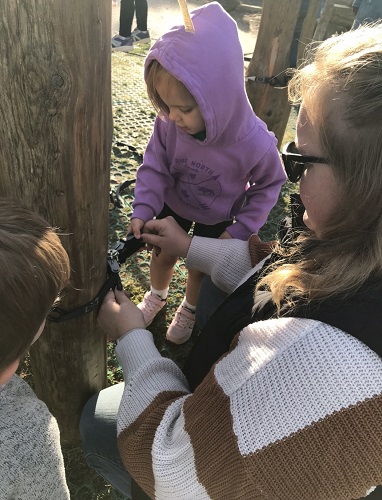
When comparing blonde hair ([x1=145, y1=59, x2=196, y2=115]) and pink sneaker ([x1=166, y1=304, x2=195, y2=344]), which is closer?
blonde hair ([x1=145, y1=59, x2=196, y2=115])

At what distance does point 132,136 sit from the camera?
3.89m

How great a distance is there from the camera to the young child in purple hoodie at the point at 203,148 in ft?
4.91

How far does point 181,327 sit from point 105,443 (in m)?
0.92

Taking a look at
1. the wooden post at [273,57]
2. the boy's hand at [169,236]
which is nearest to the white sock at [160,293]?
the boy's hand at [169,236]

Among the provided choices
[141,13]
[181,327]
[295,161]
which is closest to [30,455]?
[295,161]

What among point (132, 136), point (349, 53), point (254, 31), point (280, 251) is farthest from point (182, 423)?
point (254, 31)

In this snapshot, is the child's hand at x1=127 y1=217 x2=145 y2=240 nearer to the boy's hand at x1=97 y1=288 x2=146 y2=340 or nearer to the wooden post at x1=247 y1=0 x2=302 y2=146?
the boy's hand at x1=97 y1=288 x2=146 y2=340

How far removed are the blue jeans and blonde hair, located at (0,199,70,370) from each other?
70 centimetres

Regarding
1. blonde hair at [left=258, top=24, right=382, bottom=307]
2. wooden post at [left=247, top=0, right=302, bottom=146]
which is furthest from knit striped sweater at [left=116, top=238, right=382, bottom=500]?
wooden post at [left=247, top=0, right=302, bottom=146]

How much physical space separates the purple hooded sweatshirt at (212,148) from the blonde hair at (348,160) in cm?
60

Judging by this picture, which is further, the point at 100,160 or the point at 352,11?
the point at 352,11

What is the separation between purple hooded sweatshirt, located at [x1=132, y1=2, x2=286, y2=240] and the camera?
4.87 ft

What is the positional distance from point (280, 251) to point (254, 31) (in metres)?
8.89

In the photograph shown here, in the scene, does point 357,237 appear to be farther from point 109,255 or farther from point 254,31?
point 254,31
